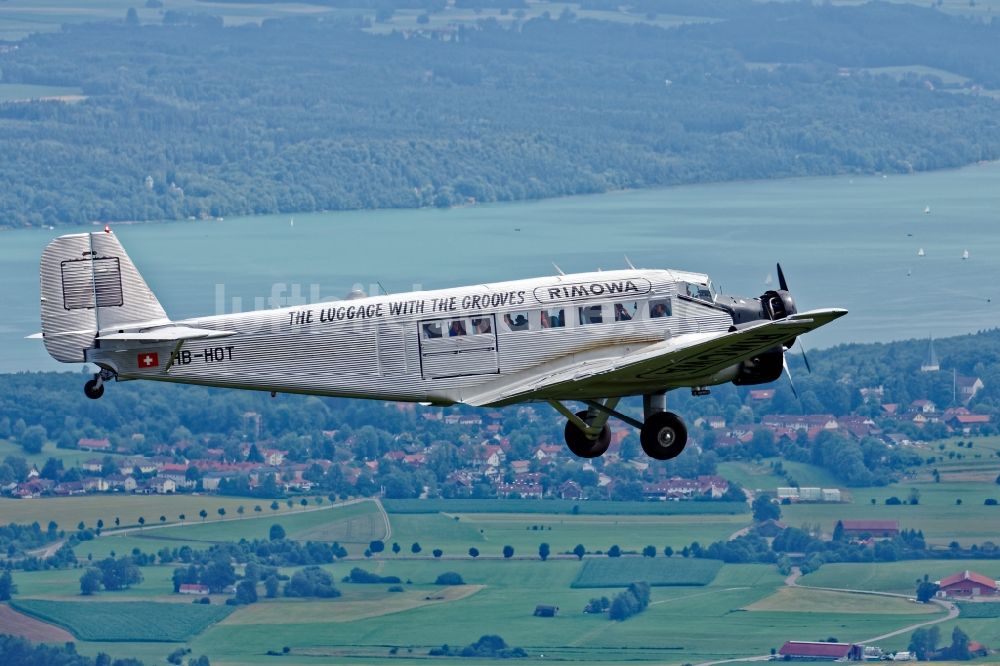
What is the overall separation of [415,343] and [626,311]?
4841mm

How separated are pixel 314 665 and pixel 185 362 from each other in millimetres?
150215

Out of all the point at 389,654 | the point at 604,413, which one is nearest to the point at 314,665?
the point at 389,654

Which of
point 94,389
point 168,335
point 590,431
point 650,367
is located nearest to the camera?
point 94,389

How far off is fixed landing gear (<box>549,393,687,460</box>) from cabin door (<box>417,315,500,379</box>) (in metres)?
2.07

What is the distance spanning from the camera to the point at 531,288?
4556 cm

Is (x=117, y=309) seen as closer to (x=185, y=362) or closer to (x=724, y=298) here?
(x=185, y=362)

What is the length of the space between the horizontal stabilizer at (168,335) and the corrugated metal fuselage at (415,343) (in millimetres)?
181

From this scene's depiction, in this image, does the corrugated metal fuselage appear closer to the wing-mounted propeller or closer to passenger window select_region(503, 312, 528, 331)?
passenger window select_region(503, 312, 528, 331)

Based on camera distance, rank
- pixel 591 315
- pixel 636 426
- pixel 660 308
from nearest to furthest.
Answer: pixel 591 315, pixel 660 308, pixel 636 426

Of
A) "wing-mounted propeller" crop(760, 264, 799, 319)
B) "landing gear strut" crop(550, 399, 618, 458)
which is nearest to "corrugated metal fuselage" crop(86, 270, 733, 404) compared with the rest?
"landing gear strut" crop(550, 399, 618, 458)

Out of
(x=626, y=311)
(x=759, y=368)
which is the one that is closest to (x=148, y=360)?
(x=626, y=311)

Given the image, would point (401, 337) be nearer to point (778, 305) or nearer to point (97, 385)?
point (97, 385)

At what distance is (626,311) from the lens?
4591 cm

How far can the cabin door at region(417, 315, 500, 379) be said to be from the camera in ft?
149
